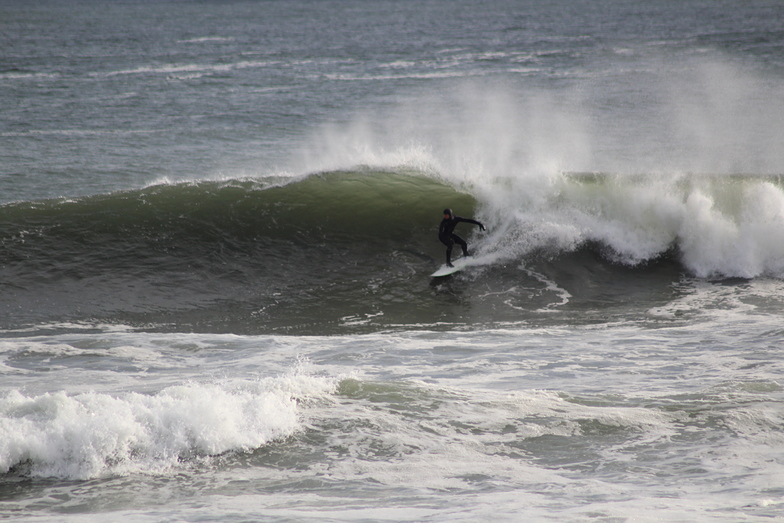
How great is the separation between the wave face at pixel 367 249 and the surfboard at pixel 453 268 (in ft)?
0.70

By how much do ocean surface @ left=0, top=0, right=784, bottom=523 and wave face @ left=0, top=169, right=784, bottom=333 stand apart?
7cm

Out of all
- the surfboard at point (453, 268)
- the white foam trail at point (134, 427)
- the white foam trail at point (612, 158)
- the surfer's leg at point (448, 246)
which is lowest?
the white foam trail at point (134, 427)

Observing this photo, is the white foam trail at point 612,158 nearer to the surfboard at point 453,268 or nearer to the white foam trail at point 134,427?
the surfboard at point 453,268

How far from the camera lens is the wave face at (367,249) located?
10789 mm

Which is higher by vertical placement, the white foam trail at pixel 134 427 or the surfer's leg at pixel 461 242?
the surfer's leg at pixel 461 242

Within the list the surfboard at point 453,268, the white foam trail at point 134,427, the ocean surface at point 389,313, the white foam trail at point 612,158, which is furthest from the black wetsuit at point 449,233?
the white foam trail at point 134,427

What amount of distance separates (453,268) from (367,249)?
74.7 inches

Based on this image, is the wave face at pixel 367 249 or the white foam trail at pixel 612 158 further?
the white foam trail at pixel 612 158

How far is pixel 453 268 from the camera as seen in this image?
40.4 ft

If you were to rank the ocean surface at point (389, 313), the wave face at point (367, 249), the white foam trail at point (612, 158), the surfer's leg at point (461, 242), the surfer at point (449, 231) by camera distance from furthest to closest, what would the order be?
the white foam trail at point (612, 158) → the surfer's leg at point (461, 242) → the surfer at point (449, 231) → the wave face at point (367, 249) → the ocean surface at point (389, 313)

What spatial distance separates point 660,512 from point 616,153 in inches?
699

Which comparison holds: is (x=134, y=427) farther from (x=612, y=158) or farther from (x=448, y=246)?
(x=612, y=158)

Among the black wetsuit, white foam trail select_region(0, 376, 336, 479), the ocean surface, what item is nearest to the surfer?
the black wetsuit

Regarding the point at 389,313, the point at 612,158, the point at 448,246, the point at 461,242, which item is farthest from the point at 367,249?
the point at 612,158
